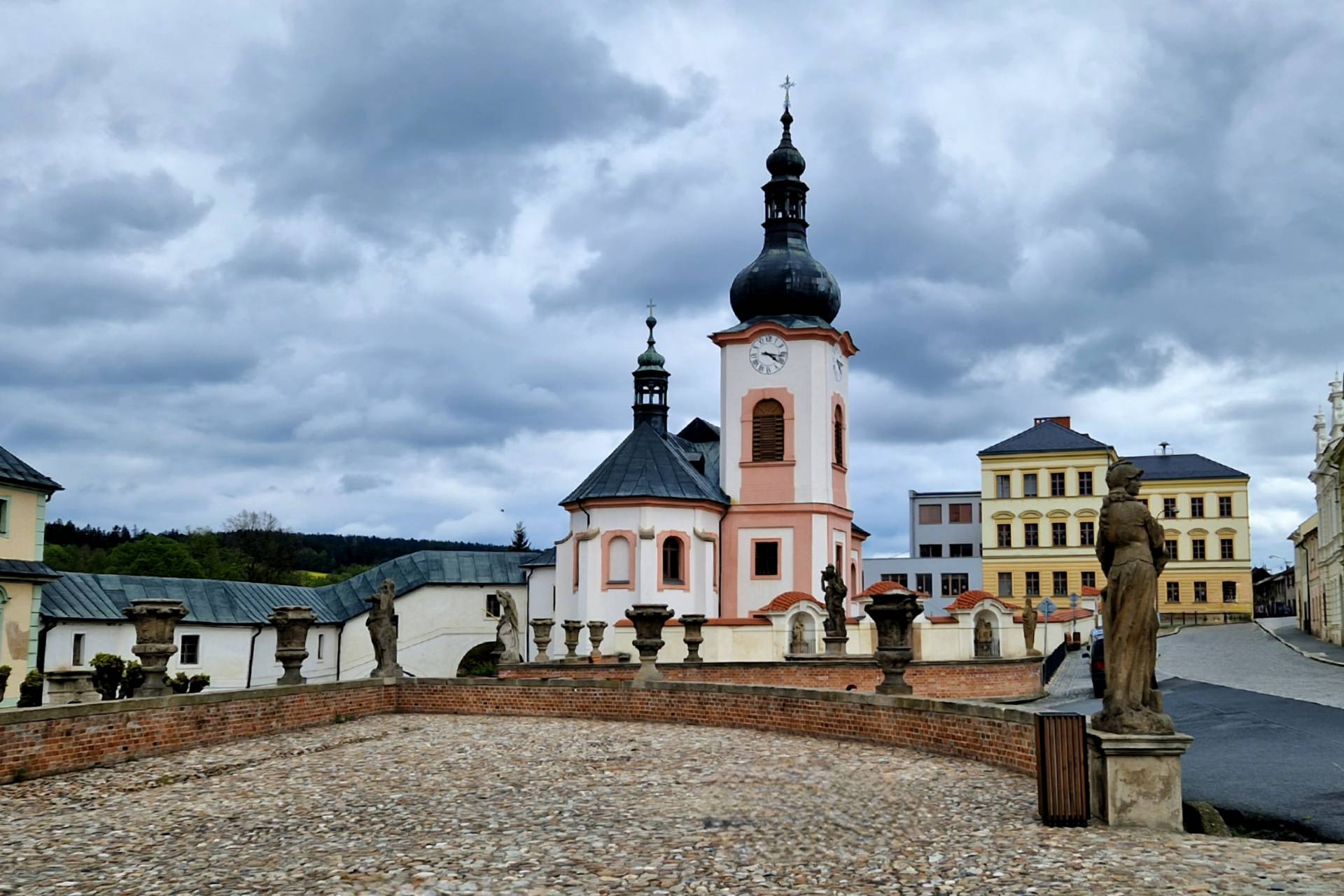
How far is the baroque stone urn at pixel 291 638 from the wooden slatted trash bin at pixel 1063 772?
44.3 feet

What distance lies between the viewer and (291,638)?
64.6 feet

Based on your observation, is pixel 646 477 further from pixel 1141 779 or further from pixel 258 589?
pixel 1141 779

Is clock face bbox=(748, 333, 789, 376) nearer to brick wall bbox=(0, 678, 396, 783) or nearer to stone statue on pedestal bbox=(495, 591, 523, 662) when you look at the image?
stone statue on pedestal bbox=(495, 591, 523, 662)

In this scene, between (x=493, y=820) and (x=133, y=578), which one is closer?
(x=493, y=820)

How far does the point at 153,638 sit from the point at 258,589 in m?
32.4

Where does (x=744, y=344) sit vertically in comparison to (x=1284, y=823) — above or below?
above

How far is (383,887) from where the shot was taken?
720 centimetres

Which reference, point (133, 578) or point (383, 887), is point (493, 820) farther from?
point (133, 578)

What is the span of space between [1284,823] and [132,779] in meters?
10.3

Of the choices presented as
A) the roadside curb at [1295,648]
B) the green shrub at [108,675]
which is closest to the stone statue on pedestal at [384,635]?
the green shrub at [108,675]

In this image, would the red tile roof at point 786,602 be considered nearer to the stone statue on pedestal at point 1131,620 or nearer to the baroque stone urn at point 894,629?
the baroque stone urn at point 894,629

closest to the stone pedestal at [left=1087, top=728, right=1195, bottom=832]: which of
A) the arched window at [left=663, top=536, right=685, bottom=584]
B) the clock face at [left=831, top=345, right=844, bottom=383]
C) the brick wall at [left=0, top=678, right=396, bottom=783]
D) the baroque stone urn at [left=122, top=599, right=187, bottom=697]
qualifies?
the brick wall at [left=0, top=678, right=396, bottom=783]

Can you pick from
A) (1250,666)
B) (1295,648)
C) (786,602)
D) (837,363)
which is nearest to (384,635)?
(786,602)

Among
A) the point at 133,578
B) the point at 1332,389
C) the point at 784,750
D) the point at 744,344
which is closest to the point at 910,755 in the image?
the point at 784,750
